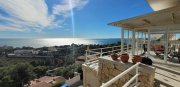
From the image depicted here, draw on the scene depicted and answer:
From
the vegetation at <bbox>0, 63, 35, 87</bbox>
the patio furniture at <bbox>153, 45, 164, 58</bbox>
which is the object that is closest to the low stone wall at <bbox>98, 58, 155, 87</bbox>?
the patio furniture at <bbox>153, 45, 164, 58</bbox>

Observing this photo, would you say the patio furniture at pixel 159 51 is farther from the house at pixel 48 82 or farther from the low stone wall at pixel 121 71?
the house at pixel 48 82

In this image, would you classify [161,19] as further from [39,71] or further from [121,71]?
[39,71]

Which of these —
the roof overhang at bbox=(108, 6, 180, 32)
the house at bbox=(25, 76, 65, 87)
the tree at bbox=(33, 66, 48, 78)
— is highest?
the roof overhang at bbox=(108, 6, 180, 32)

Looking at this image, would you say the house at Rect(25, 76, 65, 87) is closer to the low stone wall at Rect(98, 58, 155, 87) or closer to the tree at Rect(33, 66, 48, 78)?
the tree at Rect(33, 66, 48, 78)

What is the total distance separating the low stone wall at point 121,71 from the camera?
9.80 feet

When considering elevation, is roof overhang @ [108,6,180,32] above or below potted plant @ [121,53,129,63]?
above

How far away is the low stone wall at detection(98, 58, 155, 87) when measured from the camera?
299cm

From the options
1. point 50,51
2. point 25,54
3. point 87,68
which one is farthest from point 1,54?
point 87,68

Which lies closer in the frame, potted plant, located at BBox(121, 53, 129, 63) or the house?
potted plant, located at BBox(121, 53, 129, 63)

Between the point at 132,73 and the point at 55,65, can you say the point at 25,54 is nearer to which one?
the point at 55,65

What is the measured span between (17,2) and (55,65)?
32.1m

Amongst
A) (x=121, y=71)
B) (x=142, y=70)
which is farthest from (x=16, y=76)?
(x=142, y=70)

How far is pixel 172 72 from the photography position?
13.7 feet

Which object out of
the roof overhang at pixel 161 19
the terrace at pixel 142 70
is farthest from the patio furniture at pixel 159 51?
the roof overhang at pixel 161 19
